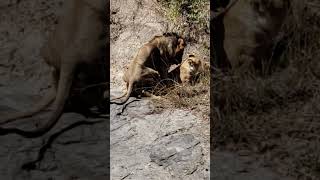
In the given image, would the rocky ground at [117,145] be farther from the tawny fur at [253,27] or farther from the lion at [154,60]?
the tawny fur at [253,27]

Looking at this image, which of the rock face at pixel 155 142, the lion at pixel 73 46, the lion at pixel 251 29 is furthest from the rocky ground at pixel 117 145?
the lion at pixel 251 29

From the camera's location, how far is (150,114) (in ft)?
18.9

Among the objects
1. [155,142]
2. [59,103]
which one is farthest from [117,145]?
[59,103]

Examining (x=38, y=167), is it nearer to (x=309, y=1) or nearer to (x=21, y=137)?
(x=21, y=137)

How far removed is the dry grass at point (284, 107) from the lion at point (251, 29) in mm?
137

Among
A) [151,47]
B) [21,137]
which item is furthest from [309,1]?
[21,137]

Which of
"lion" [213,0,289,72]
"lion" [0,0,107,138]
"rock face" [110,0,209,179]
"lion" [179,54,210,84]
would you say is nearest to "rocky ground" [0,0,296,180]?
"rock face" [110,0,209,179]

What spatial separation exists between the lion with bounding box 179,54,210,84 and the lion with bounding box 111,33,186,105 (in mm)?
193

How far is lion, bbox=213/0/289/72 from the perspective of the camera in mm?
5734

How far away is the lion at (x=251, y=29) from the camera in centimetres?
573

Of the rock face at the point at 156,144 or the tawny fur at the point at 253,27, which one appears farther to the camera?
the tawny fur at the point at 253,27

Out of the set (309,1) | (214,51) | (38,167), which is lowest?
(38,167)

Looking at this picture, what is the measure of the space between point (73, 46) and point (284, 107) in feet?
5.80

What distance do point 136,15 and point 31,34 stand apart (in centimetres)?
113
